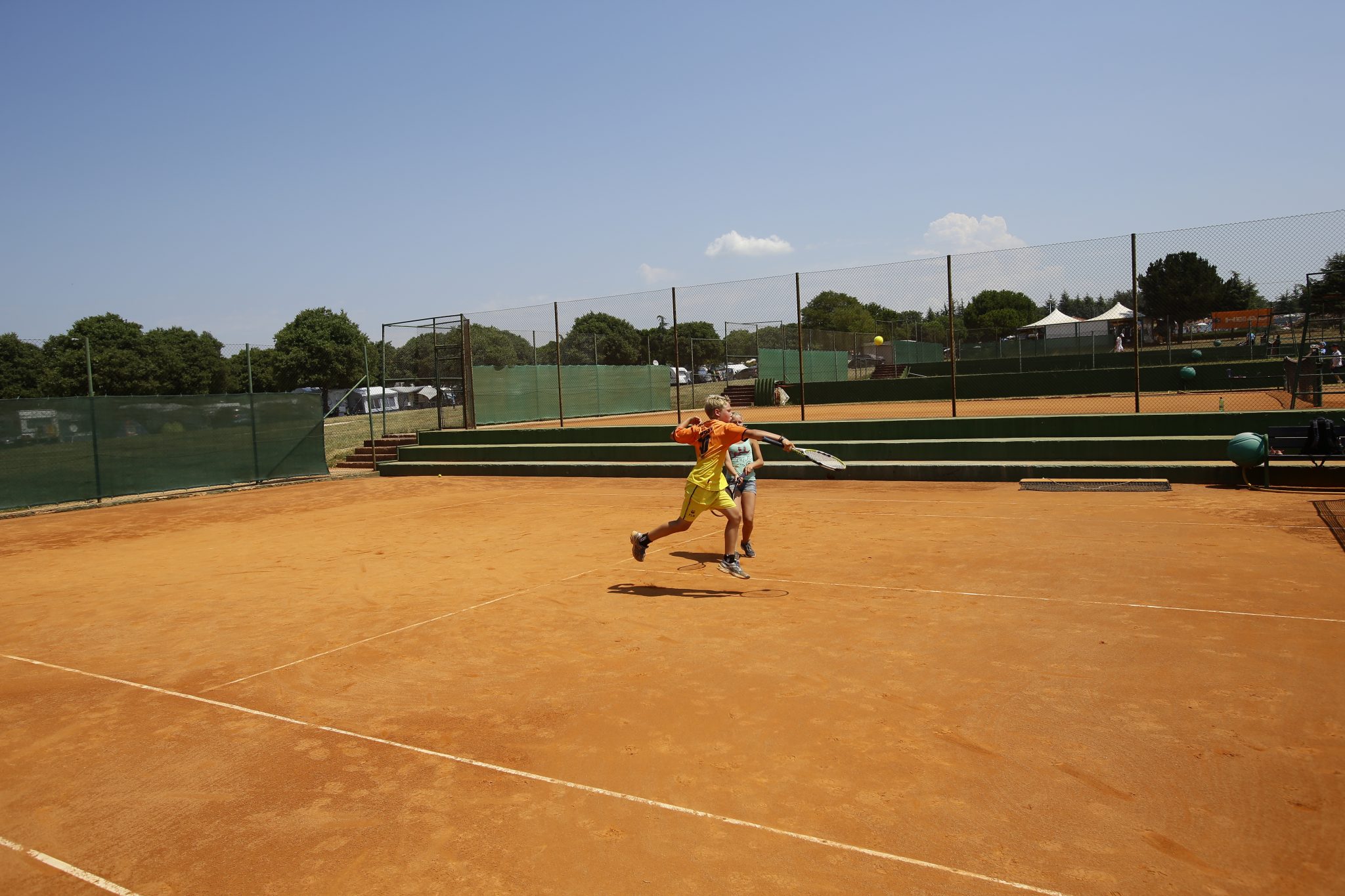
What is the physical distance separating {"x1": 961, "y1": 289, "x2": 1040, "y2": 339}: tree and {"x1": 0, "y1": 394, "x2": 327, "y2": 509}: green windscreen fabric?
53.8 ft

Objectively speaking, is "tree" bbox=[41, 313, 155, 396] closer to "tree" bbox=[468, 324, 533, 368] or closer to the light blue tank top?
"tree" bbox=[468, 324, 533, 368]

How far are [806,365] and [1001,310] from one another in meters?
21.2

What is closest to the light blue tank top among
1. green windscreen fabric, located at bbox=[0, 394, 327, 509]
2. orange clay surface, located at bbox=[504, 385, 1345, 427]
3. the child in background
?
the child in background

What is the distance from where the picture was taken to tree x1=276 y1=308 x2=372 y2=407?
70.8m

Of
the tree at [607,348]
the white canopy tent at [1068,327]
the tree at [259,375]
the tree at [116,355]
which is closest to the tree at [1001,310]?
the white canopy tent at [1068,327]

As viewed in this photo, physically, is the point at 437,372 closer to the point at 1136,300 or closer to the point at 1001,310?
the point at 1136,300

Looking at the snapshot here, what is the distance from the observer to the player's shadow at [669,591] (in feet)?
25.5

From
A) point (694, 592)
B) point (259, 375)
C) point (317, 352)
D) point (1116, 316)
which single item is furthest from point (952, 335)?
point (317, 352)

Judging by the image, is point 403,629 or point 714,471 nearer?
point 403,629

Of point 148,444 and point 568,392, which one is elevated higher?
point 568,392

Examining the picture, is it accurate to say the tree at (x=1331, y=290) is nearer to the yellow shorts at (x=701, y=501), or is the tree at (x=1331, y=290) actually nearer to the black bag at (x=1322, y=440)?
the black bag at (x=1322, y=440)

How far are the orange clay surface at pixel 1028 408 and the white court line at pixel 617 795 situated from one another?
48.5 ft

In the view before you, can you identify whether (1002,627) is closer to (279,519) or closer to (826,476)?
(826,476)

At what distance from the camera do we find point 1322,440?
40.4 ft
